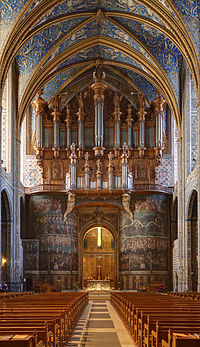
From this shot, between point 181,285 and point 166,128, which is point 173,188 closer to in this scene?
point 166,128

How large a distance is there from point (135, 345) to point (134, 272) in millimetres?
27160

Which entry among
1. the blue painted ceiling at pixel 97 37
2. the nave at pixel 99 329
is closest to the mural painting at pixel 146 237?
the blue painted ceiling at pixel 97 37

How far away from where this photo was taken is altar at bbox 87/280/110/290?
3819cm

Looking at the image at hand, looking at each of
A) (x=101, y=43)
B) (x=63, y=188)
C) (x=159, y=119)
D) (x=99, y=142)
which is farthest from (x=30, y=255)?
(x=101, y=43)

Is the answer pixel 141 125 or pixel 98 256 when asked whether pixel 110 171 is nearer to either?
pixel 141 125

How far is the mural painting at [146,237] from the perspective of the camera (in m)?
37.7

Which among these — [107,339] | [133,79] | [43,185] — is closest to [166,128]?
[133,79]

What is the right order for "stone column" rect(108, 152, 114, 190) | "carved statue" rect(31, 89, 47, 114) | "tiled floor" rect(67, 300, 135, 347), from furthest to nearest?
1. "carved statue" rect(31, 89, 47, 114)
2. "stone column" rect(108, 152, 114, 190)
3. "tiled floor" rect(67, 300, 135, 347)

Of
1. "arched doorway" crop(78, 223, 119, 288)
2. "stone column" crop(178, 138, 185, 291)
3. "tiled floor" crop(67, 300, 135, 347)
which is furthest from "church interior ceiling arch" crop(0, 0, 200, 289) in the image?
"tiled floor" crop(67, 300, 135, 347)

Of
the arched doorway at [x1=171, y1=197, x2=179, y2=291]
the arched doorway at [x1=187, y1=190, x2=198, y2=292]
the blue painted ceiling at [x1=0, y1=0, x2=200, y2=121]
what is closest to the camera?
the blue painted ceiling at [x1=0, y1=0, x2=200, y2=121]

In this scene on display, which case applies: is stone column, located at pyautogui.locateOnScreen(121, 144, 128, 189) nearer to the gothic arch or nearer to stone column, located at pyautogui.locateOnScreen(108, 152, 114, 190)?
stone column, located at pyautogui.locateOnScreen(108, 152, 114, 190)

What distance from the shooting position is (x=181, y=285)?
3159cm

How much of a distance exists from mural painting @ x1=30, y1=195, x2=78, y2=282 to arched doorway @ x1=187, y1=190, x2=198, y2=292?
10643 millimetres

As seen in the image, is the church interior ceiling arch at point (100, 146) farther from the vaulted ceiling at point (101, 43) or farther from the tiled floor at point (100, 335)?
the tiled floor at point (100, 335)
